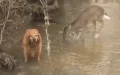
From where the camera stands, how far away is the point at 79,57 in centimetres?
1064

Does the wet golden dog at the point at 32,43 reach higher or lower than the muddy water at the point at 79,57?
higher

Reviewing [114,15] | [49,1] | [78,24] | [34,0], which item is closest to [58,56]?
[78,24]

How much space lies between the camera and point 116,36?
508 inches

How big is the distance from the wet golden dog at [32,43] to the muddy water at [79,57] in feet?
0.88

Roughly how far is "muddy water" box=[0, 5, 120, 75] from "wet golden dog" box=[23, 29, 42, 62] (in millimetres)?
268

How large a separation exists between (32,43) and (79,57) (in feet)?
5.83

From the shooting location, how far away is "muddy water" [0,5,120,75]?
31.1ft

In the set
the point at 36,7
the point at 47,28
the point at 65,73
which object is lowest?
the point at 65,73

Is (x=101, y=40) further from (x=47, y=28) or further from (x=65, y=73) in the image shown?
(x=65, y=73)

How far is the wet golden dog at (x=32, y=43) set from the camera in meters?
9.48

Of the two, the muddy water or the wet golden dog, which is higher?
the wet golden dog

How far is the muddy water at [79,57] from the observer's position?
31.1 feet

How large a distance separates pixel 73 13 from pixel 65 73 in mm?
7470

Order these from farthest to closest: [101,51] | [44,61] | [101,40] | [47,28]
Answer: [47,28] → [101,40] → [101,51] → [44,61]
